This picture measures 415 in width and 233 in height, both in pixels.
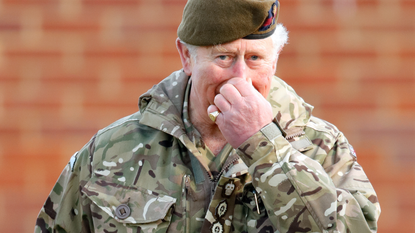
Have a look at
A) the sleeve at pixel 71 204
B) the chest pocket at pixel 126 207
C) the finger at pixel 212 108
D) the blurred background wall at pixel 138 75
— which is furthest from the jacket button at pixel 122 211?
the blurred background wall at pixel 138 75

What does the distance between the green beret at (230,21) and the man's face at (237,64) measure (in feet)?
0.10

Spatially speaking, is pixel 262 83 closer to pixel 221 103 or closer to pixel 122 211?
pixel 221 103

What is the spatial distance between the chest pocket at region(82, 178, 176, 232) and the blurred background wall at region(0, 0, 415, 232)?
6.71 feet

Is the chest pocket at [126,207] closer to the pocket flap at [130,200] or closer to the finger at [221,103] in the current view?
the pocket flap at [130,200]

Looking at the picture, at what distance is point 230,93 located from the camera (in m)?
2.28

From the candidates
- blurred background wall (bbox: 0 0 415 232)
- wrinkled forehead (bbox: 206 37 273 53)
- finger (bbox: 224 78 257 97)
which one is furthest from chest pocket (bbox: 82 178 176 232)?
blurred background wall (bbox: 0 0 415 232)

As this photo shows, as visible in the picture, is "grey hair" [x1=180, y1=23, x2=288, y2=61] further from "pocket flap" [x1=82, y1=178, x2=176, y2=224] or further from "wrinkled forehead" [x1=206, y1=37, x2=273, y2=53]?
"pocket flap" [x1=82, y1=178, x2=176, y2=224]

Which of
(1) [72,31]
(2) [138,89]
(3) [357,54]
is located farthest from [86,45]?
(3) [357,54]

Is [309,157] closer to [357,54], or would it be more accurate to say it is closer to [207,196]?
[207,196]

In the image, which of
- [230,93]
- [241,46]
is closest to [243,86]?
[230,93]

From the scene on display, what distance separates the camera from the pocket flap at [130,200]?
2451 mm

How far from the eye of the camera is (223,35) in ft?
7.82

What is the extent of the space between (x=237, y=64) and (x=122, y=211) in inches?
29.4

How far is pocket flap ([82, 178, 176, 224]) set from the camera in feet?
8.04
